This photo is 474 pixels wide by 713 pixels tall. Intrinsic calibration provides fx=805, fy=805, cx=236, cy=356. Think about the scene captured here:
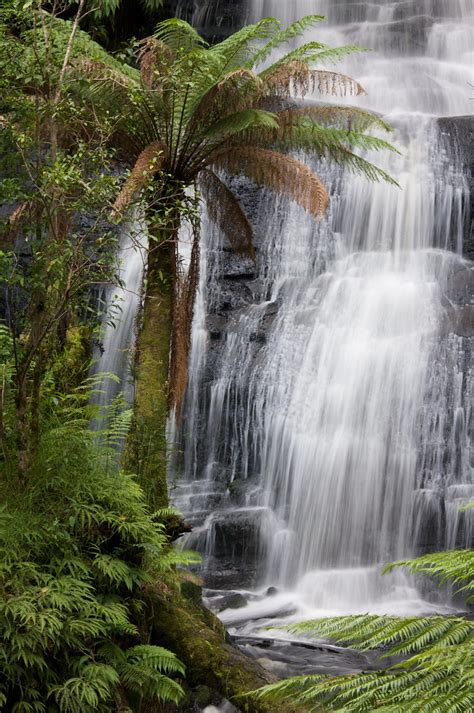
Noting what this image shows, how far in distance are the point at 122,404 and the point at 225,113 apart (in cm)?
353

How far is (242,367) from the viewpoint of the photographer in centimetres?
1338

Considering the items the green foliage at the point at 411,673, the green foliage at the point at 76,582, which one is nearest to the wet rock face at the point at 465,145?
the green foliage at the point at 76,582

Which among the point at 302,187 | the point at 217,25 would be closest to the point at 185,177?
the point at 302,187

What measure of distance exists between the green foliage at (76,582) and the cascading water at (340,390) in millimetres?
3946

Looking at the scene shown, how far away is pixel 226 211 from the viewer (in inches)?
377

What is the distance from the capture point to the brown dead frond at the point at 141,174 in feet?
22.8

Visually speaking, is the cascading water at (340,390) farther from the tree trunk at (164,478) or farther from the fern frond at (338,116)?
the fern frond at (338,116)

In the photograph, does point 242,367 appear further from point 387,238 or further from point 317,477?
point 387,238

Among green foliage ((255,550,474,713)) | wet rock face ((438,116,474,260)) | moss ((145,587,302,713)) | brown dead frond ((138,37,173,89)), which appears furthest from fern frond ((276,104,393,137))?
green foliage ((255,550,474,713))

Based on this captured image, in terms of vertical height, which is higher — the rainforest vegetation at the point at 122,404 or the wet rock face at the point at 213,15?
the wet rock face at the point at 213,15

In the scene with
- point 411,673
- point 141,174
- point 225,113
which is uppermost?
point 225,113

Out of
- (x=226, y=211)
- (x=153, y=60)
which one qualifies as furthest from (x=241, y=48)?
(x=226, y=211)

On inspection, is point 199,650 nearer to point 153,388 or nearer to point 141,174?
point 153,388

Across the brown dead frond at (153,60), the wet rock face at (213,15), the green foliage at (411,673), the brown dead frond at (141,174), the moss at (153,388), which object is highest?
the wet rock face at (213,15)
